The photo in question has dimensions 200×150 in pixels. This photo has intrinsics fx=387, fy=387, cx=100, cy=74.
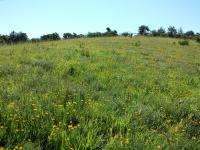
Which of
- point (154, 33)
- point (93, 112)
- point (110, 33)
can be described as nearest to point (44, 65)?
point (93, 112)

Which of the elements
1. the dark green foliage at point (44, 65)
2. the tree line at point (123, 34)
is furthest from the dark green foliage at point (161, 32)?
the dark green foliage at point (44, 65)

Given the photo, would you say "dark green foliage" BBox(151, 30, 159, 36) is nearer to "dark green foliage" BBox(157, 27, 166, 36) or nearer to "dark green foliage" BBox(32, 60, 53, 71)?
"dark green foliage" BBox(157, 27, 166, 36)

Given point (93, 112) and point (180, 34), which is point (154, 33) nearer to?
point (180, 34)

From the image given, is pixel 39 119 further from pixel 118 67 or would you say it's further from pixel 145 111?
pixel 118 67

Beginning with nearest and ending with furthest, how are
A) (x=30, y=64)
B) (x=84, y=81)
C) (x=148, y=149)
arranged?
1. (x=148, y=149)
2. (x=84, y=81)
3. (x=30, y=64)

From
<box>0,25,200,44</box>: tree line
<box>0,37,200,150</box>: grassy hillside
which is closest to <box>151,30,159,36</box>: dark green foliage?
<box>0,25,200,44</box>: tree line

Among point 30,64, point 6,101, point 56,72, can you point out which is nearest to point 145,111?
point 6,101

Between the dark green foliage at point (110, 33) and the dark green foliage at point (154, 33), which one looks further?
the dark green foliage at point (154, 33)

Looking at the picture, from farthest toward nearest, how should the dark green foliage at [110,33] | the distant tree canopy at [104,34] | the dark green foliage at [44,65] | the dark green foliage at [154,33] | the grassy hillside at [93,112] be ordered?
the dark green foliage at [154,33], the dark green foliage at [110,33], the distant tree canopy at [104,34], the dark green foliage at [44,65], the grassy hillside at [93,112]

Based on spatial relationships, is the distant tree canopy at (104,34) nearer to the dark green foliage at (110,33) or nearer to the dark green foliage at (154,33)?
the dark green foliage at (110,33)

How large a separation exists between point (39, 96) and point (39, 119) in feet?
5.07

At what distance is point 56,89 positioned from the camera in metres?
9.24

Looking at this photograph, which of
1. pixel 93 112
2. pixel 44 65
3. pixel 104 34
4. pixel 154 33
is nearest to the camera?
pixel 93 112

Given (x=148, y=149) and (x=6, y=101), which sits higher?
(x=6, y=101)
